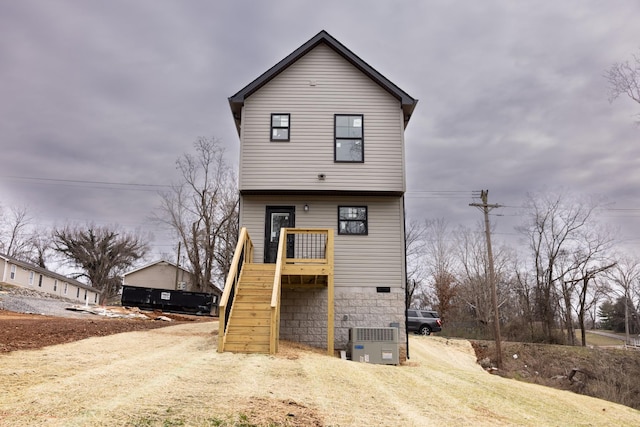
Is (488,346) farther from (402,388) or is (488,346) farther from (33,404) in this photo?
(33,404)

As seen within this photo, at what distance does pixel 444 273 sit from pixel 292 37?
1260 inches

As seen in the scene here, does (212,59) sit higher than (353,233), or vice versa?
(212,59)

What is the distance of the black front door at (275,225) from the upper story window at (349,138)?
2198 mm

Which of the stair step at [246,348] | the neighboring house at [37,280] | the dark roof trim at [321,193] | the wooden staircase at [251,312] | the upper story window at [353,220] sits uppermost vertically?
the dark roof trim at [321,193]

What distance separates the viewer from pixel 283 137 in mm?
13742

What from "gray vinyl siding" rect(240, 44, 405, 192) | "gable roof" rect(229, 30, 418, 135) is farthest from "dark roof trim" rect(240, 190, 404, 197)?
"gable roof" rect(229, 30, 418, 135)

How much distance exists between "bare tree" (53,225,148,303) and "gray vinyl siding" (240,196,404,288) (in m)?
41.9

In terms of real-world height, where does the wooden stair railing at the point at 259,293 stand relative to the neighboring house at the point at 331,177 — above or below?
below

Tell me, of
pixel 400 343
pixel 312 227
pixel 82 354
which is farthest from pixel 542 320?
pixel 82 354

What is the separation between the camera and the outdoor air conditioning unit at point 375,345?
11.8m

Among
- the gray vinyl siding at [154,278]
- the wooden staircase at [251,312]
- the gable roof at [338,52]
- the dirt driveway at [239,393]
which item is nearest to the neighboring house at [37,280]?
the gray vinyl siding at [154,278]

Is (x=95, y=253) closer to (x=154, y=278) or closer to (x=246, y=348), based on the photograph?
(x=154, y=278)

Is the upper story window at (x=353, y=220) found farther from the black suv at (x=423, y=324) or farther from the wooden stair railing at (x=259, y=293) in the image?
the black suv at (x=423, y=324)

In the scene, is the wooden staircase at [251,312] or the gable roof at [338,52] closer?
the wooden staircase at [251,312]
